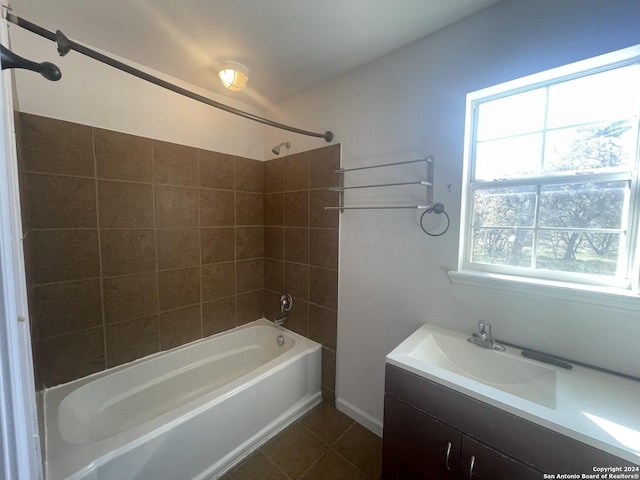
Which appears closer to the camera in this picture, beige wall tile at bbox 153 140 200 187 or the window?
the window

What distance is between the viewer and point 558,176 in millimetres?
1188

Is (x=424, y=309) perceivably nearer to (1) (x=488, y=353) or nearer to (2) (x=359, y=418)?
(1) (x=488, y=353)

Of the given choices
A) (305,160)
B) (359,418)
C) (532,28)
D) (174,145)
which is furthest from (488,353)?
(174,145)

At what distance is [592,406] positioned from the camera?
900 millimetres

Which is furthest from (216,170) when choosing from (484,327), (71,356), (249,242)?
(484,327)

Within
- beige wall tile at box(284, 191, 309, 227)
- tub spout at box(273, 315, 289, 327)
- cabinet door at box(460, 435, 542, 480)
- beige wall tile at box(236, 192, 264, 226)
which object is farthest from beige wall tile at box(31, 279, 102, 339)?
cabinet door at box(460, 435, 542, 480)

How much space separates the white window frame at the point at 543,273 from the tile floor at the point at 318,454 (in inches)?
49.1

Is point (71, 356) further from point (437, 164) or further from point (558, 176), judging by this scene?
point (558, 176)

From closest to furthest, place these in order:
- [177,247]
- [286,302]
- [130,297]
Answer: [130,297] < [177,247] < [286,302]

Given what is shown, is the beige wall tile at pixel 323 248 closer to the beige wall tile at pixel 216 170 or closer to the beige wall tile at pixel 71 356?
the beige wall tile at pixel 216 170

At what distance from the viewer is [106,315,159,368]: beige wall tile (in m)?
1.78

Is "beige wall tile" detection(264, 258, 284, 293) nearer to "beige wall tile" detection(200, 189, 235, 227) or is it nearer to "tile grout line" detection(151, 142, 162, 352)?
"beige wall tile" detection(200, 189, 235, 227)

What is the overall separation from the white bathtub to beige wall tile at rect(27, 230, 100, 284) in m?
0.70

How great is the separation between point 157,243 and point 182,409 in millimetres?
1150
